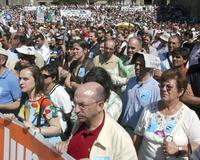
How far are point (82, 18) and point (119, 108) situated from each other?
2618cm

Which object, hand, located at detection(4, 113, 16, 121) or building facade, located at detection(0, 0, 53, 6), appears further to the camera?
building facade, located at detection(0, 0, 53, 6)

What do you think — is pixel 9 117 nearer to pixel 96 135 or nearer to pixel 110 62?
pixel 96 135

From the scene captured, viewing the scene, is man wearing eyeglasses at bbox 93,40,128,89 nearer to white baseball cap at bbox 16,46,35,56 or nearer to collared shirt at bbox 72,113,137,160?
white baseball cap at bbox 16,46,35,56

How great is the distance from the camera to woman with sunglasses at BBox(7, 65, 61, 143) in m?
5.02

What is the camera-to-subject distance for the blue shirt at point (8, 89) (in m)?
6.31

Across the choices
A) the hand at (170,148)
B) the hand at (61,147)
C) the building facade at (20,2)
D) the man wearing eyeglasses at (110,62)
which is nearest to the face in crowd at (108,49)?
the man wearing eyeglasses at (110,62)

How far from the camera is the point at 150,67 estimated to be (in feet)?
19.2

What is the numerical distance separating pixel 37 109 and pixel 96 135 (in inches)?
45.2

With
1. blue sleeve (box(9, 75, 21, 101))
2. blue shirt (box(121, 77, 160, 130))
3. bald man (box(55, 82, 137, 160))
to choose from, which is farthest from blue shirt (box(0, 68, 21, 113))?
bald man (box(55, 82, 137, 160))

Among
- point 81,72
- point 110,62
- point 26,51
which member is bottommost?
point 81,72

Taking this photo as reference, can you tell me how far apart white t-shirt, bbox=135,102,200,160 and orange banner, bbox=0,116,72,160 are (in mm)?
923

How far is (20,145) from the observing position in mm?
4770


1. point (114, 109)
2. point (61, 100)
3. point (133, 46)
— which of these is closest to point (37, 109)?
point (114, 109)

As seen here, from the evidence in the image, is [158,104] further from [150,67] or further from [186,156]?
[150,67]
